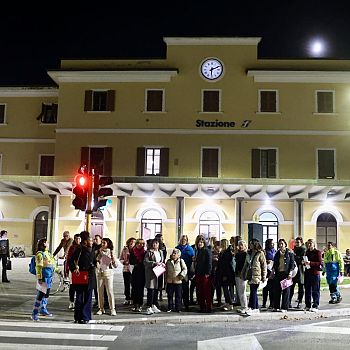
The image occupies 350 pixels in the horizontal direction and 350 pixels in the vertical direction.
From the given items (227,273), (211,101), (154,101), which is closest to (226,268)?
(227,273)

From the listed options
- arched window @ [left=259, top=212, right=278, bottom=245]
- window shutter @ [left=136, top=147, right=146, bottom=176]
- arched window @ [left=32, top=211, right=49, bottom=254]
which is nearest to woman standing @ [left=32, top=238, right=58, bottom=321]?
window shutter @ [left=136, top=147, right=146, bottom=176]

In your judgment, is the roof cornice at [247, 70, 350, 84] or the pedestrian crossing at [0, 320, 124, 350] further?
the roof cornice at [247, 70, 350, 84]

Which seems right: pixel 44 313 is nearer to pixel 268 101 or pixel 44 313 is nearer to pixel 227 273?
pixel 227 273

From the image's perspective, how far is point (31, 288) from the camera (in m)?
14.2

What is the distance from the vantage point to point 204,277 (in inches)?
436

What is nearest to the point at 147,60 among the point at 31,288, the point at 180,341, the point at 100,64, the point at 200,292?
the point at 100,64

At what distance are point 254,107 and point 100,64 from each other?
8361 mm

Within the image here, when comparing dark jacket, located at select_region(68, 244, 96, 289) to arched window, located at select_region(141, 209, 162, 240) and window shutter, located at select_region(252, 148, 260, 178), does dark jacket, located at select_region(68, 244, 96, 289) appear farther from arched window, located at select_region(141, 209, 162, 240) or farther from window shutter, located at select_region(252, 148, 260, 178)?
window shutter, located at select_region(252, 148, 260, 178)

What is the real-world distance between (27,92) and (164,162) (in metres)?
9.07

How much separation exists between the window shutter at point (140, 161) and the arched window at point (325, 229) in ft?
29.1

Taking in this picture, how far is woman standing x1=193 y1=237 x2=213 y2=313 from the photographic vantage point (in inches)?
434

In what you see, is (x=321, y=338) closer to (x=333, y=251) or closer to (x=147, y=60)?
(x=333, y=251)

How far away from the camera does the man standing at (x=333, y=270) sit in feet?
40.9

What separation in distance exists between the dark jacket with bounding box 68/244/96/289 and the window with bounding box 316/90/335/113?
18551 mm
